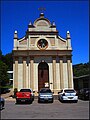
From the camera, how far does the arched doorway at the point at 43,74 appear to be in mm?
38375

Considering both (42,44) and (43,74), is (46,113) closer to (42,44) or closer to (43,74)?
(43,74)

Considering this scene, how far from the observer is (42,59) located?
127 feet

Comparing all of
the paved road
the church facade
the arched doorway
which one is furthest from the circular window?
the paved road

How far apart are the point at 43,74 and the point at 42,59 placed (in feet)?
8.66

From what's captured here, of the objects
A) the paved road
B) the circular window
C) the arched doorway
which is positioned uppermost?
the circular window

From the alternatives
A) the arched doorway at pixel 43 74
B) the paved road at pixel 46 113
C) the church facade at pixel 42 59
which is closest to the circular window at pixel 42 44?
the church facade at pixel 42 59

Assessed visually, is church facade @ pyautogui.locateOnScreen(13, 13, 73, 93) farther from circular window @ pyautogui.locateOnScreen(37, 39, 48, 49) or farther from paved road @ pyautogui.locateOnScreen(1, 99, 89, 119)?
paved road @ pyautogui.locateOnScreen(1, 99, 89, 119)

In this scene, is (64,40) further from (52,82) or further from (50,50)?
(52,82)

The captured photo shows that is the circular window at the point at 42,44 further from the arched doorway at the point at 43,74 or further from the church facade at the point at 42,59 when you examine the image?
the arched doorway at the point at 43,74

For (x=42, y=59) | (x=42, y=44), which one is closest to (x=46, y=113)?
(x=42, y=59)

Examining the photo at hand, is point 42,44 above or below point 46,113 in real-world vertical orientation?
above

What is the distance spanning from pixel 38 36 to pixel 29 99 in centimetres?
1821

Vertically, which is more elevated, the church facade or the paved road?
the church facade

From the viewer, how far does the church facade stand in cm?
3759
